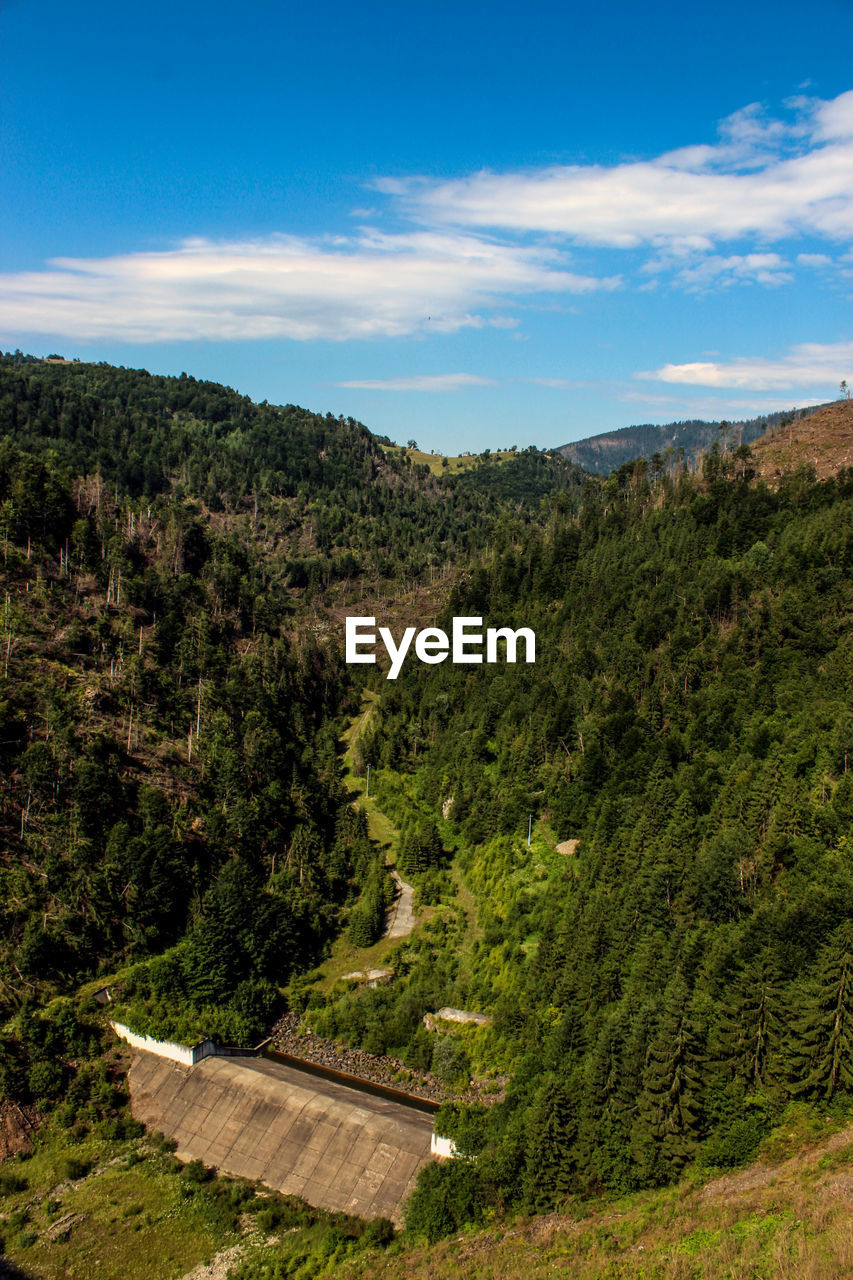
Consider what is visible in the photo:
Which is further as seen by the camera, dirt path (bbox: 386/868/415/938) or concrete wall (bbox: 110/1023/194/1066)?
dirt path (bbox: 386/868/415/938)

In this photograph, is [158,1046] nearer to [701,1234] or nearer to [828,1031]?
[701,1234]

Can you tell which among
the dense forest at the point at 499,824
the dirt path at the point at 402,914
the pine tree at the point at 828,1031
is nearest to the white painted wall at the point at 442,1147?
the dense forest at the point at 499,824

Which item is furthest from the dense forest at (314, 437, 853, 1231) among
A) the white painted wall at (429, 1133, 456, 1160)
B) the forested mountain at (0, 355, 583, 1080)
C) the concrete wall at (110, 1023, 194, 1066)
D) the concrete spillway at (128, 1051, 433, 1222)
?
the concrete wall at (110, 1023, 194, 1066)

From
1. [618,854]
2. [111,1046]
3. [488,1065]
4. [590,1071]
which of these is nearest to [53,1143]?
[111,1046]

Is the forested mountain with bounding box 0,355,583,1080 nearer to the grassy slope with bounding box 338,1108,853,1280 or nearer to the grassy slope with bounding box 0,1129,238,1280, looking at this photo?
the grassy slope with bounding box 0,1129,238,1280

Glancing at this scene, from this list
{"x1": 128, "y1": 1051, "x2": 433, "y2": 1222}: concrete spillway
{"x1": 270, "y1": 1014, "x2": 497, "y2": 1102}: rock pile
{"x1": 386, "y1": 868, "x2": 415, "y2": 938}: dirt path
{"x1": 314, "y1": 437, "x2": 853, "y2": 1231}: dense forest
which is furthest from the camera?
{"x1": 386, "y1": 868, "x2": 415, "y2": 938}: dirt path

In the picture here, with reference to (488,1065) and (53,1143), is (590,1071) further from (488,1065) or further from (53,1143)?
(53,1143)
